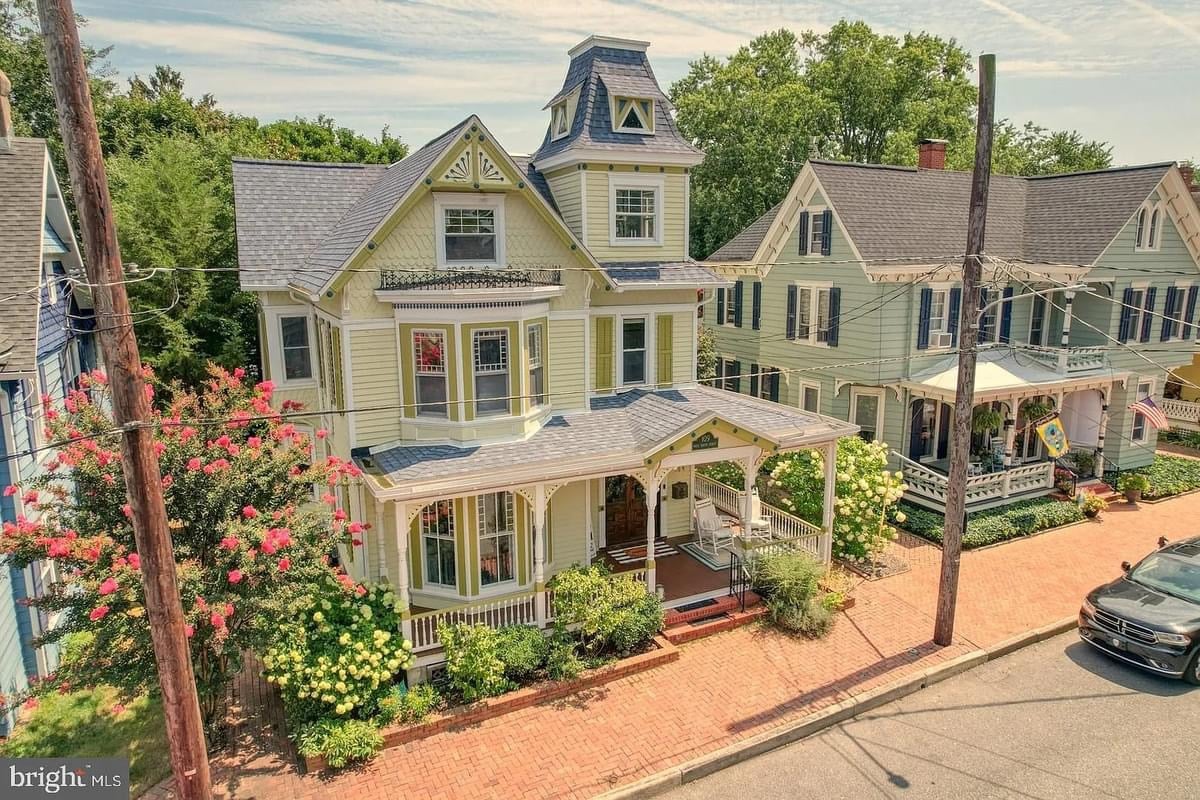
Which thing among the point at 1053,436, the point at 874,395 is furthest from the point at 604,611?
the point at 1053,436

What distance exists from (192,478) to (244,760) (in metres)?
4.40

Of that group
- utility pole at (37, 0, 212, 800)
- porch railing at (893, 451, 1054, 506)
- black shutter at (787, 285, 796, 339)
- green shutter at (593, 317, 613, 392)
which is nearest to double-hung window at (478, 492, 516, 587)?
green shutter at (593, 317, 613, 392)

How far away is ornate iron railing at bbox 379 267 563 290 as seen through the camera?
13648mm

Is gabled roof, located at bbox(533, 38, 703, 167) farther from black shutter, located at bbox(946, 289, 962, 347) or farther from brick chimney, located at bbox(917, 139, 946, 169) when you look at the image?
brick chimney, located at bbox(917, 139, 946, 169)

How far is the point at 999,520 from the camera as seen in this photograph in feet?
64.4

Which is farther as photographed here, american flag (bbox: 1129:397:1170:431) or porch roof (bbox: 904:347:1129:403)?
american flag (bbox: 1129:397:1170:431)

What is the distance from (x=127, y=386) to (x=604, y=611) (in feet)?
27.4

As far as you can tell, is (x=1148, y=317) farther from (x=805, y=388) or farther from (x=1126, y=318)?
(x=805, y=388)

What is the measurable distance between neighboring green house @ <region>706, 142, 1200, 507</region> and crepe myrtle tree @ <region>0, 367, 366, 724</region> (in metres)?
13.7

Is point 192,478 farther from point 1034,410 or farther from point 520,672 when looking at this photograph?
point 1034,410

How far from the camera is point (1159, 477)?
23562 mm

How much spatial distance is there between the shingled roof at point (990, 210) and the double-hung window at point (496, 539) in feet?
43.9

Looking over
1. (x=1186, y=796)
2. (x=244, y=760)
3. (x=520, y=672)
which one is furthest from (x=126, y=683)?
(x=1186, y=796)

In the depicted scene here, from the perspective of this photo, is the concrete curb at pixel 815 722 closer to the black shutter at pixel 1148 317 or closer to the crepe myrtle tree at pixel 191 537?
the crepe myrtle tree at pixel 191 537
